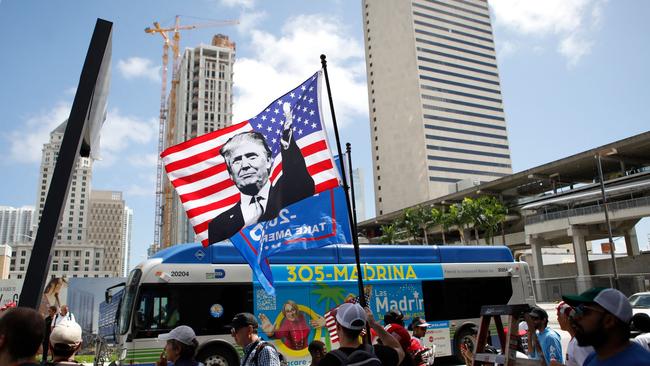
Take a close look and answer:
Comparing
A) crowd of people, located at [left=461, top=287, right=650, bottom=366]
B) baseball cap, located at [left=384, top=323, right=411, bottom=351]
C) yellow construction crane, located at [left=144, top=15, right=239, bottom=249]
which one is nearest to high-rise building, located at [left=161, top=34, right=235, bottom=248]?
yellow construction crane, located at [left=144, top=15, right=239, bottom=249]

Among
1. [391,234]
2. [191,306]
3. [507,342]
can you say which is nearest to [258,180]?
[507,342]

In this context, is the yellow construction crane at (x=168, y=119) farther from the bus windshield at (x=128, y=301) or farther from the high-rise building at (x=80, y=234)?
the bus windshield at (x=128, y=301)

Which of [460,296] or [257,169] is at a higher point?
[257,169]

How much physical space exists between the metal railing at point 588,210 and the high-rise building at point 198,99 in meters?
103

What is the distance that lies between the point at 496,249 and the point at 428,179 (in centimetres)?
11810

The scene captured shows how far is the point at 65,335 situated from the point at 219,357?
8.56 metres

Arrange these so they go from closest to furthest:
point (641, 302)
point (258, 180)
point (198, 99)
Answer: point (258, 180), point (641, 302), point (198, 99)

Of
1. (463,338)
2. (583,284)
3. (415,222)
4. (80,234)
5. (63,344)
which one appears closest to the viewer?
(63,344)

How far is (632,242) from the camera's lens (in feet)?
162

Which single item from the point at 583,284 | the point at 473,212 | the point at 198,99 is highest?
the point at 198,99

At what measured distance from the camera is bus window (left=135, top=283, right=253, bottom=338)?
10.9 m

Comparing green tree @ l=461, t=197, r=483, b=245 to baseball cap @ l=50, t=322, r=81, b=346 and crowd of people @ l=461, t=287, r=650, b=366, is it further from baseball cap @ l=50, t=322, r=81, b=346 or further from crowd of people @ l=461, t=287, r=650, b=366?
baseball cap @ l=50, t=322, r=81, b=346

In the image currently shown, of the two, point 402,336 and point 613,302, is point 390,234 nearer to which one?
point 402,336

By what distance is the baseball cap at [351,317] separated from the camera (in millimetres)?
3648
